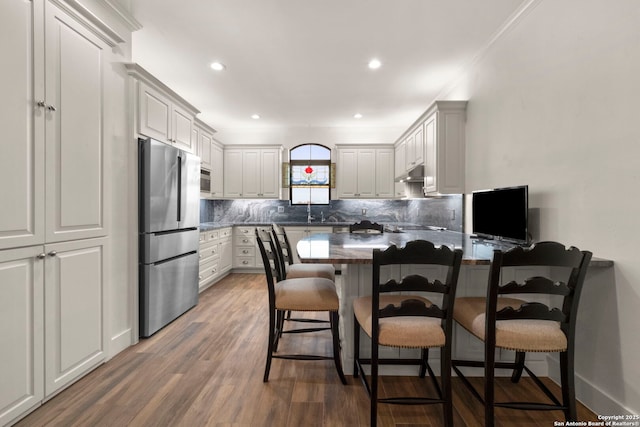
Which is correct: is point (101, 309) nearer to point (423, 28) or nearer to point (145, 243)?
point (145, 243)

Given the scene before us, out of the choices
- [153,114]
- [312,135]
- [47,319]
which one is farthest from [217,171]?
[47,319]

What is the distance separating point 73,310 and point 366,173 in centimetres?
485

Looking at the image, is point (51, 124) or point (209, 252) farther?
point (209, 252)

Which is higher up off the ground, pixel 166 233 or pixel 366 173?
pixel 366 173

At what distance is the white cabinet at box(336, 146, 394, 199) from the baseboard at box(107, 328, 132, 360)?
4.17 m

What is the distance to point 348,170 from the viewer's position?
5.93m

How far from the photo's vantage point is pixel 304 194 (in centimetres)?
632

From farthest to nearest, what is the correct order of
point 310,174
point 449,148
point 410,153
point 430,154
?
point 310,174 → point 410,153 → point 430,154 → point 449,148

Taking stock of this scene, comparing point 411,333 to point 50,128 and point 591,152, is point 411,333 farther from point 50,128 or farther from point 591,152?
point 50,128

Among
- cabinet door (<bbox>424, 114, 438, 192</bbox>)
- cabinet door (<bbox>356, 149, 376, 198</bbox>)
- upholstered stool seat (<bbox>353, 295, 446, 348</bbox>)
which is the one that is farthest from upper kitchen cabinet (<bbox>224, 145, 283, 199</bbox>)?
upholstered stool seat (<bbox>353, 295, 446, 348</bbox>)

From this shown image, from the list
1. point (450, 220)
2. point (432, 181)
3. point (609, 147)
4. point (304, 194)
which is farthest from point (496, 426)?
point (304, 194)

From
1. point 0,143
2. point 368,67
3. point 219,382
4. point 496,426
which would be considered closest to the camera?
point 0,143

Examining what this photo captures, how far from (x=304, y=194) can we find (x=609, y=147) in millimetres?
5002

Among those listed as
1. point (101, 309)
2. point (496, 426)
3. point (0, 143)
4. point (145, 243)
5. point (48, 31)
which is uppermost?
point (48, 31)
